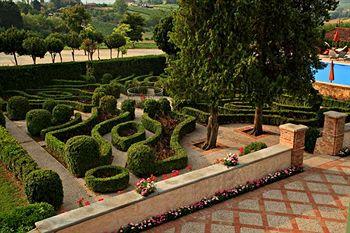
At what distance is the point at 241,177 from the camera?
10680mm

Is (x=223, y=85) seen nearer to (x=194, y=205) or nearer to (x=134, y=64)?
(x=194, y=205)

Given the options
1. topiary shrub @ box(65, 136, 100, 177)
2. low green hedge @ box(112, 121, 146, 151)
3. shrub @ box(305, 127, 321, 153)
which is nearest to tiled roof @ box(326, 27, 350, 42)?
shrub @ box(305, 127, 321, 153)

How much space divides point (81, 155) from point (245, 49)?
673 centimetres

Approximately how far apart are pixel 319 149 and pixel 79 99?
15475 mm

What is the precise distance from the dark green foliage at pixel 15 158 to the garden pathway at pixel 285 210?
16.5ft

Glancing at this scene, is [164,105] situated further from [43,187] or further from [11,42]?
[11,42]

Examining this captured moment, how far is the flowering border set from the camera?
8.77 m

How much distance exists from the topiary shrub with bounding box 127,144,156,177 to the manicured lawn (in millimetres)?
3465

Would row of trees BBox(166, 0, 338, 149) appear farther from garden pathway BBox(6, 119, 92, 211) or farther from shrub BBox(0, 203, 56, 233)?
shrub BBox(0, 203, 56, 233)

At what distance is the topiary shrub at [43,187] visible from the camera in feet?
33.1

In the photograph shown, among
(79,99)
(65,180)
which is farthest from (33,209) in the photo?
(79,99)

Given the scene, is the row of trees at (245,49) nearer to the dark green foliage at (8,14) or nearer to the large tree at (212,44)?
the large tree at (212,44)

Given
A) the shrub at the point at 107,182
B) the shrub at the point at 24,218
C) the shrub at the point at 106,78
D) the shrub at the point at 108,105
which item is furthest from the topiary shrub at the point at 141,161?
the shrub at the point at 106,78

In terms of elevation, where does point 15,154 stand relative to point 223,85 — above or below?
below
